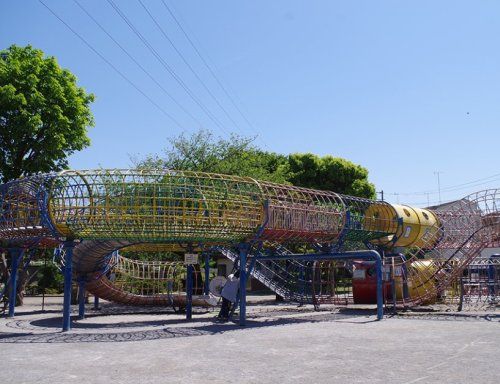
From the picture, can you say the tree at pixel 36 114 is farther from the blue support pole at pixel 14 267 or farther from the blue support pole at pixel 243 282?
the blue support pole at pixel 243 282

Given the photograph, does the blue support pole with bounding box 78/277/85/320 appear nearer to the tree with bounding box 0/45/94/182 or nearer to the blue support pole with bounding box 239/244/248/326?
the blue support pole with bounding box 239/244/248/326

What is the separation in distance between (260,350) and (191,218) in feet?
17.6

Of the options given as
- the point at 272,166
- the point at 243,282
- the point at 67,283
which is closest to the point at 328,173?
the point at 272,166

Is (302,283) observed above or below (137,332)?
above

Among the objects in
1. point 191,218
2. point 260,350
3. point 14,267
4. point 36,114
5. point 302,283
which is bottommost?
point 260,350

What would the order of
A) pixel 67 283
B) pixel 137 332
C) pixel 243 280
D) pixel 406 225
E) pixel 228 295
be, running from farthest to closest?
pixel 406 225 → pixel 228 295 → pixel 243 280 → pixel 67 283 → pixel 137 332

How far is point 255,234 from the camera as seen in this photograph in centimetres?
1773

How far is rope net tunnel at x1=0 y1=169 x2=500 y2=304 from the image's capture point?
15.7m

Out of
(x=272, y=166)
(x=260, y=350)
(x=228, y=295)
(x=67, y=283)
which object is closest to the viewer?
(x=260, y=350)

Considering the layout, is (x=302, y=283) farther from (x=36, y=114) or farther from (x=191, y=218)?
(x=36, y=114)

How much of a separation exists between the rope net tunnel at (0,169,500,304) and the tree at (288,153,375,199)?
984 inches

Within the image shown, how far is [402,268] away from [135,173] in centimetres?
1116

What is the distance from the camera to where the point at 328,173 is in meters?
49.0

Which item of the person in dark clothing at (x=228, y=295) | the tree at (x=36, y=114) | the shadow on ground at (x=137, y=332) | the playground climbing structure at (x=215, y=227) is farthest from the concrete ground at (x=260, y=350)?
the tree at (x=36, y=114)
